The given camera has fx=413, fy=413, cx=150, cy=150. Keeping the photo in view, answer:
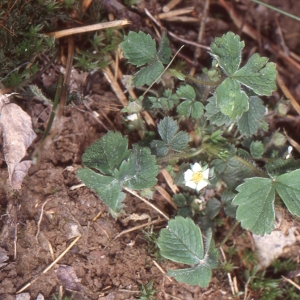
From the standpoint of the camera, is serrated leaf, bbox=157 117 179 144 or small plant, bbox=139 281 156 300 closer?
small plant, bbox=139 281 156 300

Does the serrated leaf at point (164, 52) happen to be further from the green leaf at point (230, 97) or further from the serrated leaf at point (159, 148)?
the serrated leaf at point (159, 148)

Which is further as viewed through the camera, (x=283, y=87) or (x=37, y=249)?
(x=283, y=87)

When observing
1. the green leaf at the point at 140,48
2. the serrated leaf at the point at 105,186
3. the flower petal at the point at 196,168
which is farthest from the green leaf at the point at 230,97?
the serrated leaf at the point at 105,186

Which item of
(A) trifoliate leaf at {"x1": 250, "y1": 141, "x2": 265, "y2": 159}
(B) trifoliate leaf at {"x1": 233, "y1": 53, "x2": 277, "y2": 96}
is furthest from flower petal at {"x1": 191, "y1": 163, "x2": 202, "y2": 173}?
(B) trifoliate leaf at {"x1": 233, "y1": 53, "x2": 277, "y2": 96}

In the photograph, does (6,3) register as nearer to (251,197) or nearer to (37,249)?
(37,249)

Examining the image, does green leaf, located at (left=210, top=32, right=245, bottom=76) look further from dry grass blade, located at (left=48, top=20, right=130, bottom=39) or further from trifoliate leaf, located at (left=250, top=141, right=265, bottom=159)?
dry grass blade, located at (left=48, top=20, right=130, bottom=39)

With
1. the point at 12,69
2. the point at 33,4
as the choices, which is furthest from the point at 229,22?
the point at 12,69
